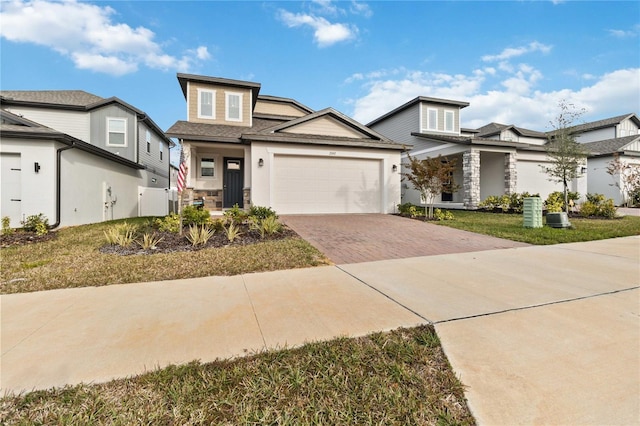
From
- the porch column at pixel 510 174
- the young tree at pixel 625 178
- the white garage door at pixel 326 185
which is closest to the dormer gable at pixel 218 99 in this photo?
the white garage door at pixel 326 185

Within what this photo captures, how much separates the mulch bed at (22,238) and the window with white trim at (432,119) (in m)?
18.1

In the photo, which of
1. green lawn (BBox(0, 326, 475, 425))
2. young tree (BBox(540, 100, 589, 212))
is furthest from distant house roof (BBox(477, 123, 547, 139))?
green lawn (BBox(0, 326, 475, 425))

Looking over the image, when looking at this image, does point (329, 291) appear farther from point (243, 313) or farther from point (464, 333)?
point (464, 333)

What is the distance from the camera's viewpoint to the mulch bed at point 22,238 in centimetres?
719

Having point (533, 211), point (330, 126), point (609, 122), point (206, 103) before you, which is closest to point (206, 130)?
point (206, 103)

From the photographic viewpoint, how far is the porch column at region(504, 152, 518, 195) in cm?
1466

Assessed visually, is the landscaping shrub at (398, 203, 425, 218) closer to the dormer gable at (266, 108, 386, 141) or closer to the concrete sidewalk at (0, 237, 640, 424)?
the dormer gable at (266, 108, 386, 141)

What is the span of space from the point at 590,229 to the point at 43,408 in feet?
39.6

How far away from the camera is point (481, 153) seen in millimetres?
16641

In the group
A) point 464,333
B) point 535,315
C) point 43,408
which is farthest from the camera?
point 535,315

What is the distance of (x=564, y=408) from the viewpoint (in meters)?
1.78

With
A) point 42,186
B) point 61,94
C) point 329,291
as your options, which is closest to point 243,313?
point 329,291

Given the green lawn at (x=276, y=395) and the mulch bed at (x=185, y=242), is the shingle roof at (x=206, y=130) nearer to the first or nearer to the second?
the mulch bed at (x=185, y=242)

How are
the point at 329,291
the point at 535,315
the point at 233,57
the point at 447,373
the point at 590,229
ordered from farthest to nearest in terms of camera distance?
the point at 233,57
the point at 590,229
the point at 329,291
the point at 535,315
the point at 447,373
